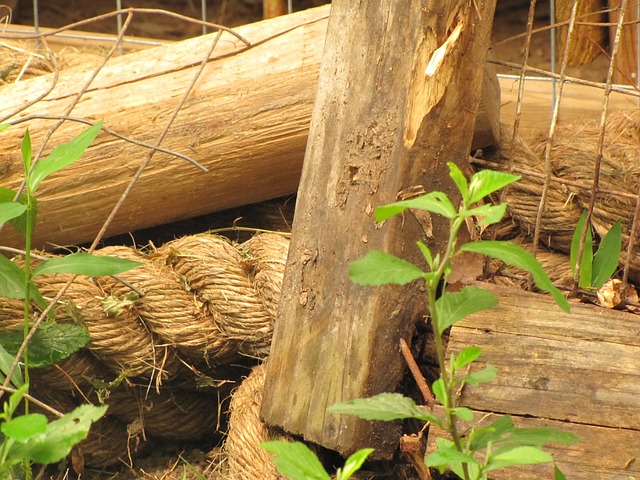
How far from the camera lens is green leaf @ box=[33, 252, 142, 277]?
122cm

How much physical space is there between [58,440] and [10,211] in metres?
0.37

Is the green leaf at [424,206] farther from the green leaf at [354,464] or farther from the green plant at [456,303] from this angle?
the green leaf at [354,464]

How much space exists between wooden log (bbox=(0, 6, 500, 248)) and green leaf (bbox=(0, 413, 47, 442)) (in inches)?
35.3

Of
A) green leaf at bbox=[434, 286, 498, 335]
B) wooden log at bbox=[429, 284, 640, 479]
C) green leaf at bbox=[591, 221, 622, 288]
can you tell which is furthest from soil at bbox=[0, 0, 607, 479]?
green leaf at bbox=[434, 286, 498, 335]

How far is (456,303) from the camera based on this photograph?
1.00m

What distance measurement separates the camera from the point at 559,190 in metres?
1.79

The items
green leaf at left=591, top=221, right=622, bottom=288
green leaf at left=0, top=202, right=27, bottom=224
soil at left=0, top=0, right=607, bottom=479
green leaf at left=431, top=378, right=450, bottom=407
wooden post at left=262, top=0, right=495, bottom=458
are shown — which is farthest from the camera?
soil at left=0, top=0, right=607, bottom=479

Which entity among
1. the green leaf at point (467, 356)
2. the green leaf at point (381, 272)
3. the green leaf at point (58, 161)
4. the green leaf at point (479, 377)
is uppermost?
the green leaf at point (58, 161)

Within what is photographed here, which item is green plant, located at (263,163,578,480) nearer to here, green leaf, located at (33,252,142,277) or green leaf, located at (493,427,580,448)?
green leaf, located at (493,427,580,448)

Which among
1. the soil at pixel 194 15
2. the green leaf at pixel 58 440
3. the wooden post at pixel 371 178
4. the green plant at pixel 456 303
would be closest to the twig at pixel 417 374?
the wooden post at pixel 371 178

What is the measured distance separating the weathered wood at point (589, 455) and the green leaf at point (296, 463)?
1.00 ft

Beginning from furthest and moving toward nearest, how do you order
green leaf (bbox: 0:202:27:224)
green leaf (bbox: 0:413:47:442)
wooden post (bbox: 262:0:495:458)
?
1. wooden post (bbox: 262:0:495:458)
2. green leaf (bbox: 0:202:27:224)
3. green leaf (bbox: 0:413:47:442)

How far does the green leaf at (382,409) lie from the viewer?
983mm

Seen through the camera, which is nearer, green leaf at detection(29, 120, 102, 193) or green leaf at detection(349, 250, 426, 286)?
green leaf at detection(349, 250, 426, 286)
